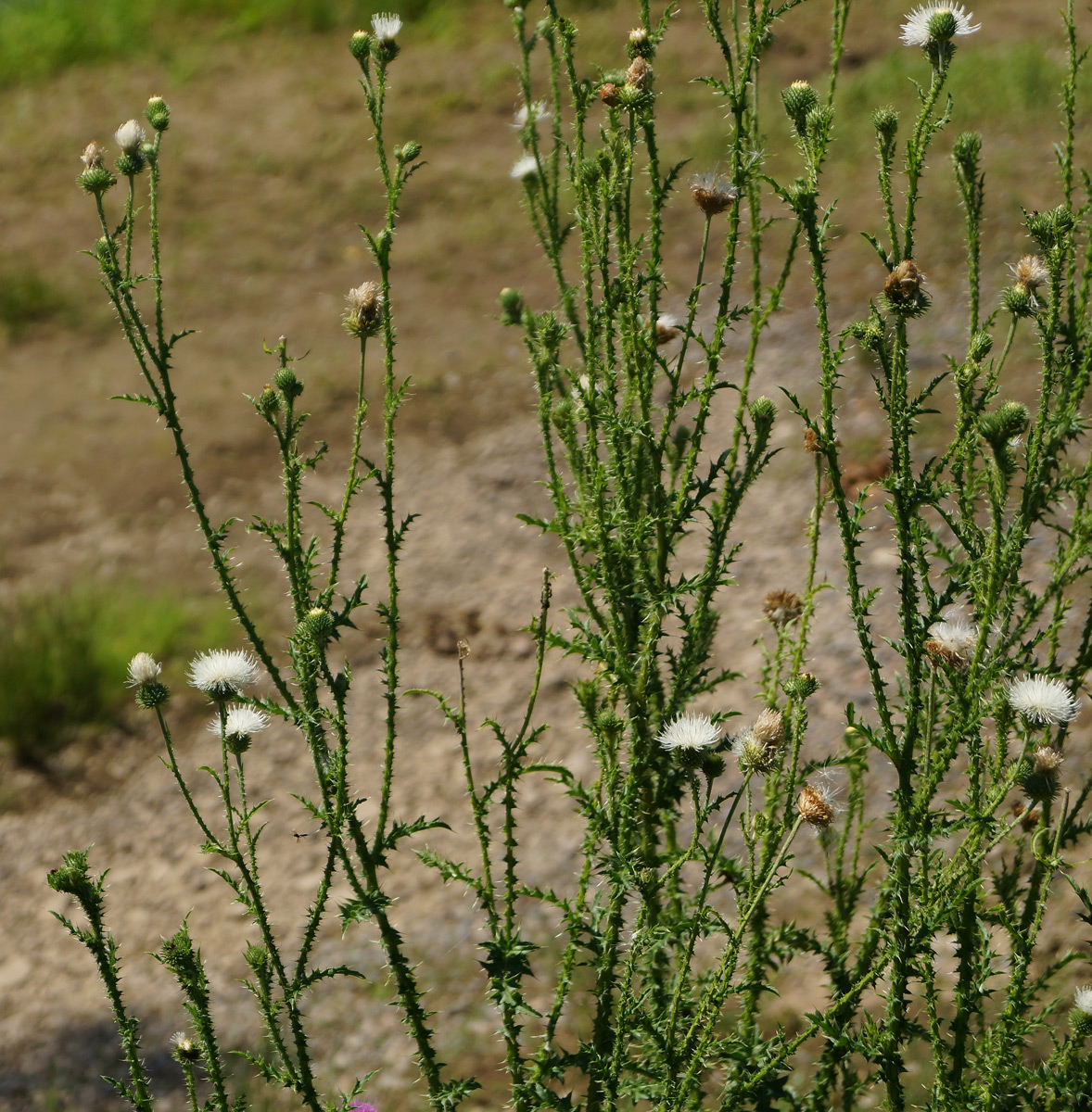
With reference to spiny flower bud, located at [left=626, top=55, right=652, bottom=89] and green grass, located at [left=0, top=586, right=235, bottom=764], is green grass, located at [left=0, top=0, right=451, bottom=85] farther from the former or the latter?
spiny flower bud, located at [left=626, top=55, right=652, bottom=89]

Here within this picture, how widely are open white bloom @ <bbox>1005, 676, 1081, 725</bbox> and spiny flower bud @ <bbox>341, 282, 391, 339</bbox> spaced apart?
3.48 ft

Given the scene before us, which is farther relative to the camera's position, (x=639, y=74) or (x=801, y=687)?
(x=639, y=74)

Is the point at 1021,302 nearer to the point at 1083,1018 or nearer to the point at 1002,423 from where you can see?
the point at 1002,423

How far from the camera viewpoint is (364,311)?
5.89ft

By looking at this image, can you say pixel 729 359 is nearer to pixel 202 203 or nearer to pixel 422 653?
pixel 422 653

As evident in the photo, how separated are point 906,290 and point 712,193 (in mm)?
584

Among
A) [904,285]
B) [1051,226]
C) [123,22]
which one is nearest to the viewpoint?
[904,285]

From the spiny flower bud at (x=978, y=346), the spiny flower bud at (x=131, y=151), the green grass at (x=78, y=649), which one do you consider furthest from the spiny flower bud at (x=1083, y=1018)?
the green grass at (x=78, y=649)

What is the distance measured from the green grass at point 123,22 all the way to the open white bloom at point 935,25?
7.40 metres

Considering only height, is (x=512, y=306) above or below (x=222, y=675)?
above

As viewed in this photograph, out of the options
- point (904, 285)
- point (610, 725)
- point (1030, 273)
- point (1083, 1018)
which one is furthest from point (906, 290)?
point (1083, 1018)

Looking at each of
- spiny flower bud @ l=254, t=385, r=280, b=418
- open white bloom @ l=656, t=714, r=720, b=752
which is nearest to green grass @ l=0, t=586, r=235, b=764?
spiny flower bud @ l=254, t=385, r=280, b=418

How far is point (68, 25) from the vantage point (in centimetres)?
868

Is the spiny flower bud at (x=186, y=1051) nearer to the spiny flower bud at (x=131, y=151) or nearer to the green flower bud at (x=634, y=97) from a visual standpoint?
the spiny flower bud at (x=131, y=151)
